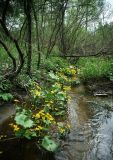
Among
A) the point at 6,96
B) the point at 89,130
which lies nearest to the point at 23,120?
the point at 89,130

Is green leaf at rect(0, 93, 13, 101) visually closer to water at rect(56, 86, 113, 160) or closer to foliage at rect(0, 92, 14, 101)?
foliage at rect(0, 92, 14, 101)

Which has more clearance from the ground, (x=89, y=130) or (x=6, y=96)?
(x=6, y=96)

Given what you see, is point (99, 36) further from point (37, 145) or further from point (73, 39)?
point (37, 145)

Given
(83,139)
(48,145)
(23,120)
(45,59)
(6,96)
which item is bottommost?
(83,139)

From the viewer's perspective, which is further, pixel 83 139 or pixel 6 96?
pixel 6 96

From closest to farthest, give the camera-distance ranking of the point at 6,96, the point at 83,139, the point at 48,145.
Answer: the point at 48,145
the point at 83,139
the point at 6,96

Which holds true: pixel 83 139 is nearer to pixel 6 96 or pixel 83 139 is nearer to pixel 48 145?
pixel 48 145

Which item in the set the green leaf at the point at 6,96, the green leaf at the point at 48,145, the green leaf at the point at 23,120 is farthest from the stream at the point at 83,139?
the green leaf at the point at 23,120

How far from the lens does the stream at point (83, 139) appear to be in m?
4.35

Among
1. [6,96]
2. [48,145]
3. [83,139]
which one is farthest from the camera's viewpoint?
[6,96]

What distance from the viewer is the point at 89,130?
222 inches

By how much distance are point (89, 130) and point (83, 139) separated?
1.78 ft

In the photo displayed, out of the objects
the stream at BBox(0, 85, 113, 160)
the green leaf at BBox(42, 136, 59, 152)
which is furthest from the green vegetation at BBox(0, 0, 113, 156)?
the stream at BBox(0, 85, 113, 160)

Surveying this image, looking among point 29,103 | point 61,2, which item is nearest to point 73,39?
point 61,2
